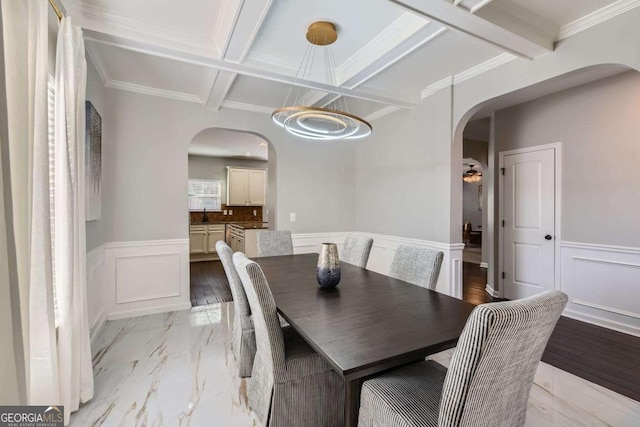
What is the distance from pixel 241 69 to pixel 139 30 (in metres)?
0.79

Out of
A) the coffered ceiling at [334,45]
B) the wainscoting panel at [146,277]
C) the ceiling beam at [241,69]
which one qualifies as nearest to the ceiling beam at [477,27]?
the coffered ceiling at [334,45]

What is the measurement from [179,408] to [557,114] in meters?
4.71

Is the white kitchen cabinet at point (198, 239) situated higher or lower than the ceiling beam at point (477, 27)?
lower

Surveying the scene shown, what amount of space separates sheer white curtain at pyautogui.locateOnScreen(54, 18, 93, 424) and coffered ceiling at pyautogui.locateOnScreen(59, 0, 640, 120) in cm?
55

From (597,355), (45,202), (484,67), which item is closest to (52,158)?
(45,202)

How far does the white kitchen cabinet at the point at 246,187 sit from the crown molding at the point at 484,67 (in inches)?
228

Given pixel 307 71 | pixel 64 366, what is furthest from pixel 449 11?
pixel 64 366

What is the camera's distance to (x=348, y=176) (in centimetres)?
471

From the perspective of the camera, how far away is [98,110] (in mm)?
2883

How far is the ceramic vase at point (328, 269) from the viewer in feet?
6.31

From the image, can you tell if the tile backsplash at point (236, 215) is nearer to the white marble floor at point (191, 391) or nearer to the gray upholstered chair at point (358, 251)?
the white marble floor at point (191, 391)

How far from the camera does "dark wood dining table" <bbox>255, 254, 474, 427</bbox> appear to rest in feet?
3.67

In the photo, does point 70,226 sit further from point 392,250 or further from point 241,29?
point 392,250

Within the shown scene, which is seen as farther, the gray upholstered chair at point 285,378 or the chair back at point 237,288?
the chair back at point 237,288
